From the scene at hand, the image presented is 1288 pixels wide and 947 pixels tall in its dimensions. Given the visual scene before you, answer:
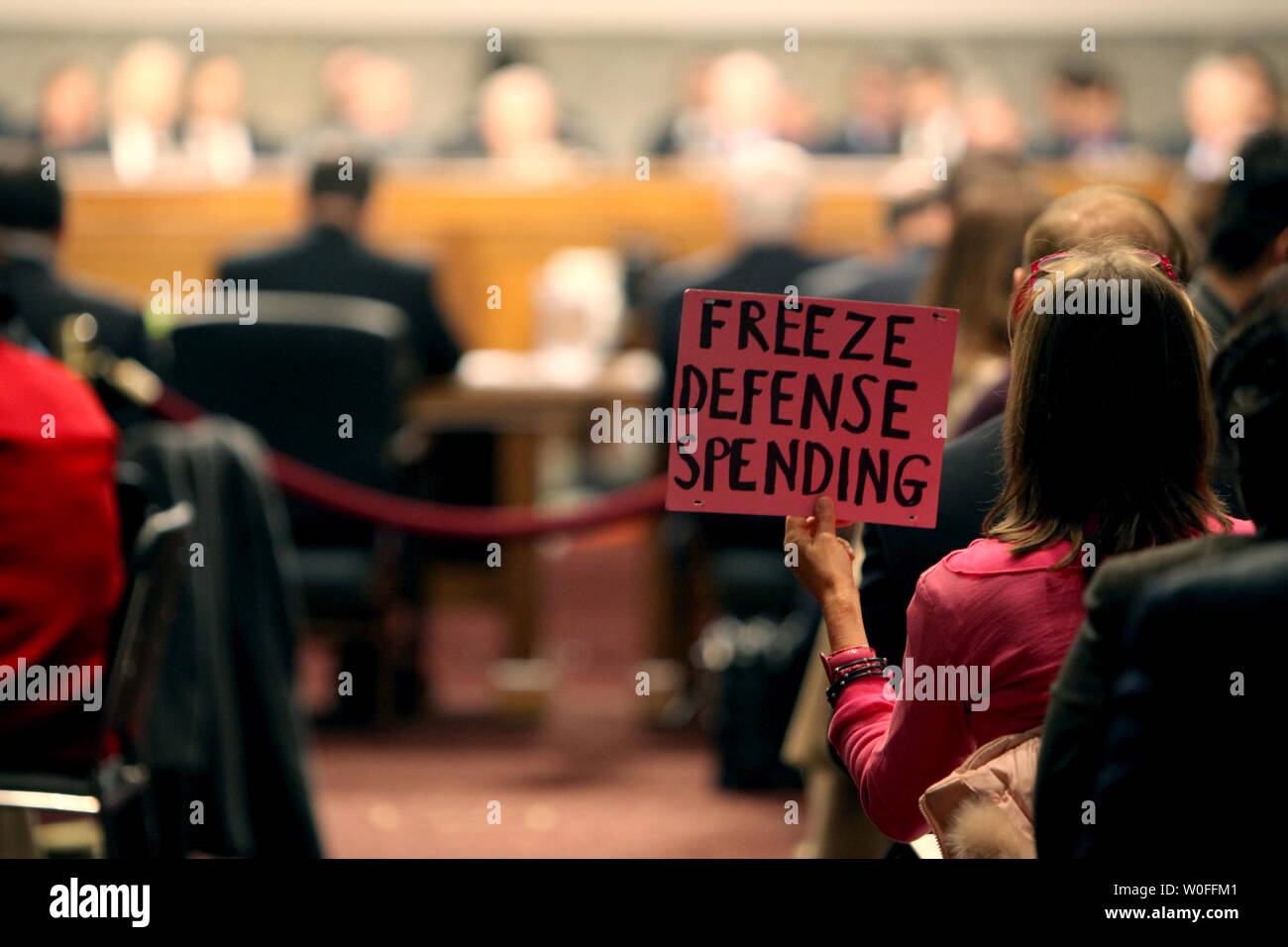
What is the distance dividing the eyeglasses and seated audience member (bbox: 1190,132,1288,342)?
957 millimetres

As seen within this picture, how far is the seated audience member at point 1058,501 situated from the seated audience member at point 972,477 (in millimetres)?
63

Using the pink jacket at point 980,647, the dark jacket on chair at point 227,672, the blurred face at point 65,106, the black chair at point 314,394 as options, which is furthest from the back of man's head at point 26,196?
the blurred face at point 65,106

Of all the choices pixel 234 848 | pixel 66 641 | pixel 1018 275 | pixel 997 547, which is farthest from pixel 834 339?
pixel 234 848

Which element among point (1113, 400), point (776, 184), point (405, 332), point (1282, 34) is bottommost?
point (1113, 400)

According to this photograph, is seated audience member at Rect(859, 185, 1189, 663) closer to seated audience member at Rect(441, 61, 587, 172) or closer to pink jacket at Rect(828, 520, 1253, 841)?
pink jacket at Rect(828, 520, 1253, 841)

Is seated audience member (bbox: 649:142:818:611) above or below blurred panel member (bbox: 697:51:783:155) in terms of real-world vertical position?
below

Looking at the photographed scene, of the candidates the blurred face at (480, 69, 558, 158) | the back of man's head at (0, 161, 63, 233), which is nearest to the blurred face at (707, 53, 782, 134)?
the blurred face at (480, 69, 558, 158)

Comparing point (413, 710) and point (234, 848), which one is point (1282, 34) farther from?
point (234, 848)

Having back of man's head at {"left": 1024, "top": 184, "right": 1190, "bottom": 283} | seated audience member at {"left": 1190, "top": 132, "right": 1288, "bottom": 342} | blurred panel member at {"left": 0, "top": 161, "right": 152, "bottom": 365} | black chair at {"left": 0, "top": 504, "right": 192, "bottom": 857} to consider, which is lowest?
black chair at {"left": 0, "top": 504, "right": 192, "bottom": 857}

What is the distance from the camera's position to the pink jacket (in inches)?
48.9

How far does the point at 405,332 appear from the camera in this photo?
4832 millimetres

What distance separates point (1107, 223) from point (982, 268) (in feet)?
2.53

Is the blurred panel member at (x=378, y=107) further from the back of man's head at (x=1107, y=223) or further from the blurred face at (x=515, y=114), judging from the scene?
the back of man's head at (x=1107, y=223)

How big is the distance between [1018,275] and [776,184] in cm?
342
